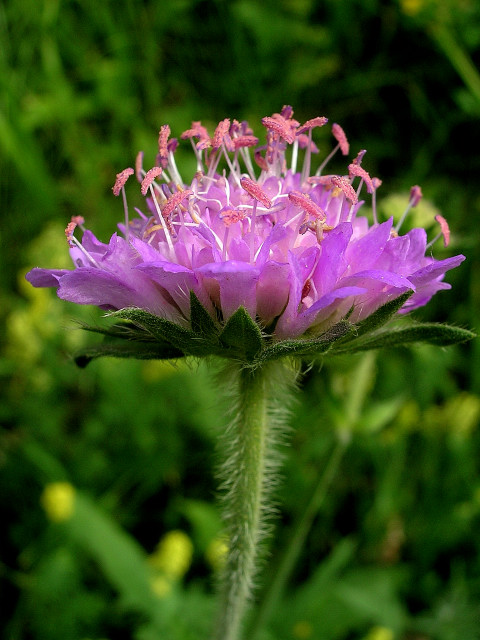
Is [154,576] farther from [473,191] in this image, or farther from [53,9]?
[53,9]

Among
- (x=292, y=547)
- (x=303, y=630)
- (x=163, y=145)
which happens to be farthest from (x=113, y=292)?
(x=303, y=630)

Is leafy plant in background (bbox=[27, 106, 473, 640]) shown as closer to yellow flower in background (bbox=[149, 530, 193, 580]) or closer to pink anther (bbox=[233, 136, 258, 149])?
pink anther (bbox=[233, 136, 258, 149])

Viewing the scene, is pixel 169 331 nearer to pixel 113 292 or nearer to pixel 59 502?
pixel 113 292

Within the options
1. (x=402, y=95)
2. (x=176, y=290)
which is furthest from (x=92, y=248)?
(x=402, y=95)

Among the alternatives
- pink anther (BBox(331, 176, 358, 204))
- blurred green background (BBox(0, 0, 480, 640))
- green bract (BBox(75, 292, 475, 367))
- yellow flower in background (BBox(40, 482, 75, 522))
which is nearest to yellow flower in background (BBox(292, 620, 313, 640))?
blurred green background (BBox(0, 0, 480, 640))

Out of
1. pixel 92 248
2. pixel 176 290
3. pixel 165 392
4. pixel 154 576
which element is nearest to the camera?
pixel 176 290

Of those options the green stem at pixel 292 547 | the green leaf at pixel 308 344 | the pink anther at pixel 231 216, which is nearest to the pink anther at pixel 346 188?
the pink anther at pixel 231 216
